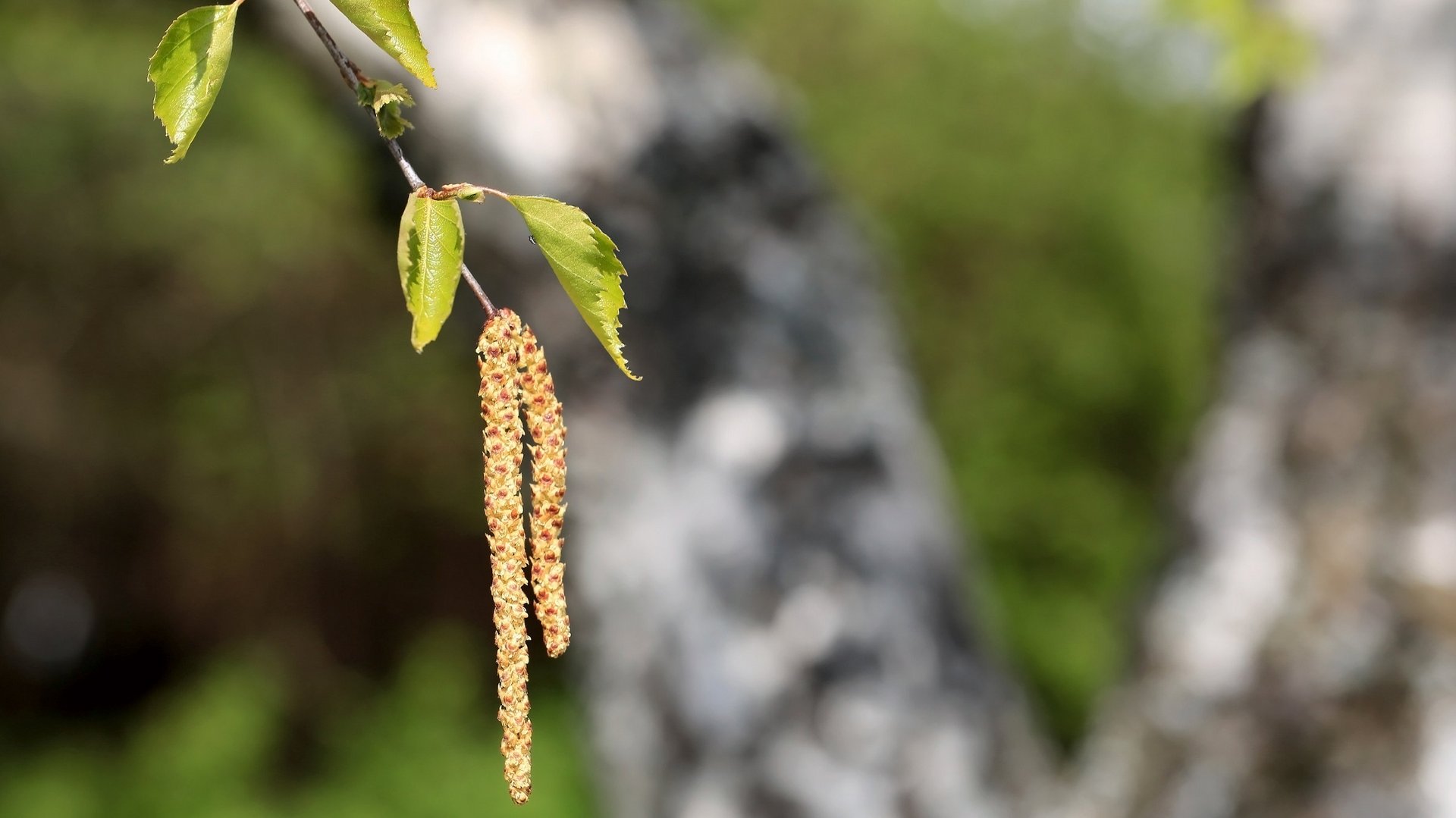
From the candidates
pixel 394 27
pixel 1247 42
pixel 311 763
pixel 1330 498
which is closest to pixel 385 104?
pixel 394 27

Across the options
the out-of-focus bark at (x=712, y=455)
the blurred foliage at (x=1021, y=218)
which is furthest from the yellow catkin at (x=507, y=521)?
the blurred foliage at (x=1021, y=218)

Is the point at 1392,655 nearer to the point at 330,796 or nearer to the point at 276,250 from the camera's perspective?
the point at 330,796

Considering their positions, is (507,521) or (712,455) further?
(712,455)

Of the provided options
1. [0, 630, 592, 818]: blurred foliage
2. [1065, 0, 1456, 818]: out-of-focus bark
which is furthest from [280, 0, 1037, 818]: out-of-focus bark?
[0, 630, 592, 818]: blurred foliage

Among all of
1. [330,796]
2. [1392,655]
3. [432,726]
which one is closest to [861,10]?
[432,726]

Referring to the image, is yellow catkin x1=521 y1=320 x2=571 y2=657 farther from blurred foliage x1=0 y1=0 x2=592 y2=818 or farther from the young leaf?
blurred foliage x1=0 y1=0 x2=592 y2=818

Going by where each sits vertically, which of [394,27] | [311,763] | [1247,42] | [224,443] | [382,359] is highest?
[1247,42]

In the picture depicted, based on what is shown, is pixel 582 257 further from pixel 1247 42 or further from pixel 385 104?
pixel 1247 42
